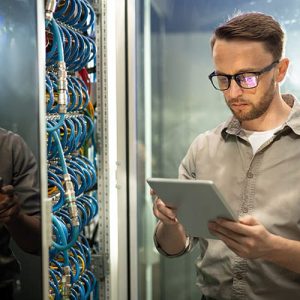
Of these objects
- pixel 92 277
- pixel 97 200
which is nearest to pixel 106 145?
pixel 97 200

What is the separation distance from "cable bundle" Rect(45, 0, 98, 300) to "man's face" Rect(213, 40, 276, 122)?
0.71 metres

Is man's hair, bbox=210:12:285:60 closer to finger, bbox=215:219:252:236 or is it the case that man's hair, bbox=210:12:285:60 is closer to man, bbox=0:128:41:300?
finger, bbox=215:219:252:236

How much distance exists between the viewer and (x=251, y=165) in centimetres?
176

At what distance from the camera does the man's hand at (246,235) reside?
1.43 metres

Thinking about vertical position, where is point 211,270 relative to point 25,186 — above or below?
below

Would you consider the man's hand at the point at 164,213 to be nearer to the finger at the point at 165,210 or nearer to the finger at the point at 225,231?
the finger at the point at 165,210

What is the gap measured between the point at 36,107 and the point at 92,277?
1217 mm

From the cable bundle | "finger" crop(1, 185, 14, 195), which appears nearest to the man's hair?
the cable bundle

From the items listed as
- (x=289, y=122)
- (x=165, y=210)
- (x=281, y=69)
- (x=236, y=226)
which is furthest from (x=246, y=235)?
(x=281, y=69)

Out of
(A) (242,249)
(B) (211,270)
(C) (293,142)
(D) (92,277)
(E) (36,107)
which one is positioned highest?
(E) (36,107)

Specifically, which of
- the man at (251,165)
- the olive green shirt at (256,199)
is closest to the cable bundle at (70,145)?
the man at (251,165)

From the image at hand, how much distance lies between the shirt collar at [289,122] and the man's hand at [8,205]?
90 cm

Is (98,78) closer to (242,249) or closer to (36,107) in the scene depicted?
(36,107)

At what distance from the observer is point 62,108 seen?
194cm
